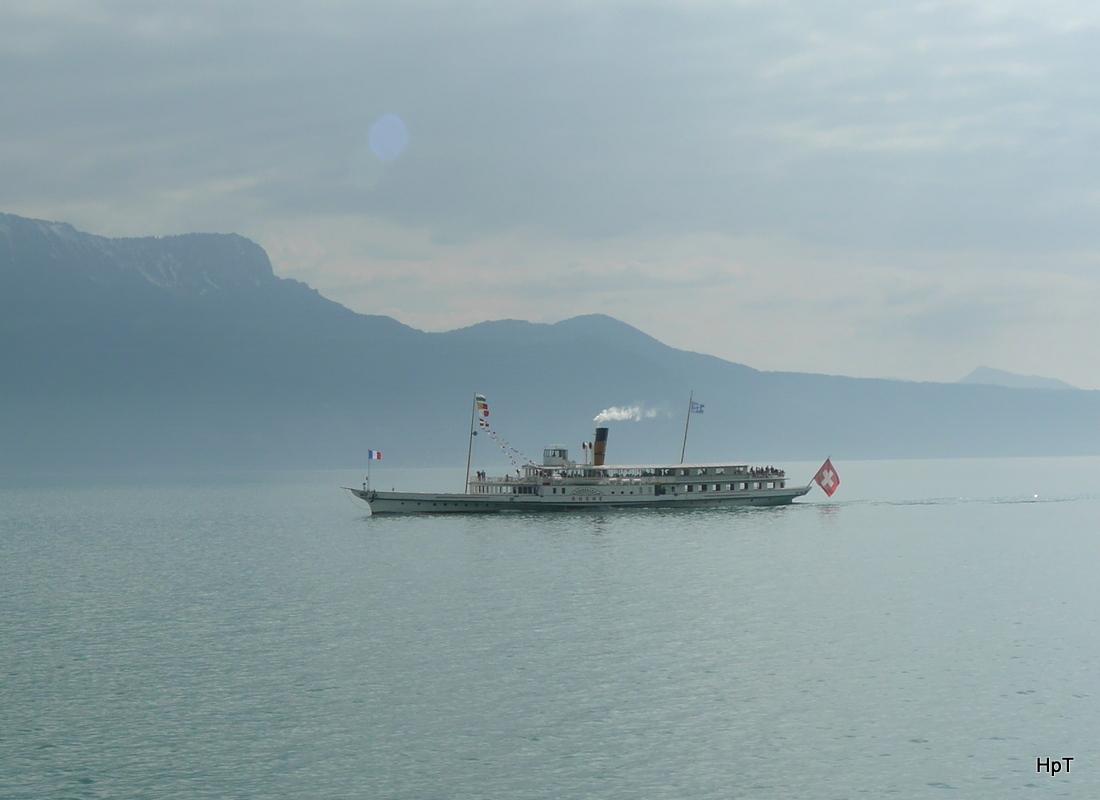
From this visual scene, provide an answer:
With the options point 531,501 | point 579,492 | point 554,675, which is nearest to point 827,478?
point 579,492

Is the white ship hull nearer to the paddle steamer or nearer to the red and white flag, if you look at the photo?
the paddle steamer

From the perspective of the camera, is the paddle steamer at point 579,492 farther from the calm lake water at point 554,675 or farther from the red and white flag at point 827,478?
the calm lake water at point 554,675

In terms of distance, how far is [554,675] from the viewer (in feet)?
161

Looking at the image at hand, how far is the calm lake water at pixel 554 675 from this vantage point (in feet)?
118

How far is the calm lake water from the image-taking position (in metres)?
35.9

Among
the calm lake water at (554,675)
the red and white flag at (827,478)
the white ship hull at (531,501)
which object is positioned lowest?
the calm lake water at (554,675)

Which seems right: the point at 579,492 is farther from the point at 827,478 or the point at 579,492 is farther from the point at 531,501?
the point at 827,478

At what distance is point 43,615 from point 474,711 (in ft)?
130

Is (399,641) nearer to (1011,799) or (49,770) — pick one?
(49,770)

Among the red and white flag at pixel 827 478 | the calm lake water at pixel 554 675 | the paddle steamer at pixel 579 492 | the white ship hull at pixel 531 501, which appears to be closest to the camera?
the calm lake water at pixel 554 675

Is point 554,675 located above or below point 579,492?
below

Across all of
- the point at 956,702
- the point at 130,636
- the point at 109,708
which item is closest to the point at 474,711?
the point at 109,708

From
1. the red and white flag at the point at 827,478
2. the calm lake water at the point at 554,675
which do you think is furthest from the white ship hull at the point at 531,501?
the calm lake water at the point at 554,675

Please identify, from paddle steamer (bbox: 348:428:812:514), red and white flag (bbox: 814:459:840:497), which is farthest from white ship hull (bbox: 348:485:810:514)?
red and white flag (bbox: 814:459:840:497)
